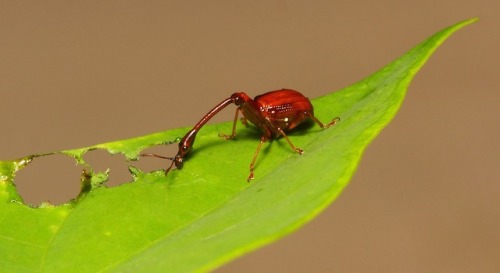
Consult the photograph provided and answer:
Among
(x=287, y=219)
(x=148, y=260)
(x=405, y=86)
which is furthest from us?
(x=405, y=86)

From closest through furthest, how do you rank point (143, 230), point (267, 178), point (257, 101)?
point (143, 230)
point (267, 178)
point (257, 101)

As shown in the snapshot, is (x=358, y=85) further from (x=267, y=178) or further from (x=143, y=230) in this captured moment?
(x=143, y=230)

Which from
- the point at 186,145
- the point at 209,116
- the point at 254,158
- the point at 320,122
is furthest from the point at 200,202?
the point at 209,116

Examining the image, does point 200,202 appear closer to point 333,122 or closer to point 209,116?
point 333,122

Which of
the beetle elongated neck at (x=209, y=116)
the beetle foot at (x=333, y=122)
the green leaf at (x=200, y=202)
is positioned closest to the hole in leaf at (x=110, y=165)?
the green leaf at (x=200, y=202)

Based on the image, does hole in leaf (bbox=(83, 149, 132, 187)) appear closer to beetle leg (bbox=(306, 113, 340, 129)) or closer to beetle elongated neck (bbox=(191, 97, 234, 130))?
beetle elongated neck (bbox=(191, 97, 234, 130))

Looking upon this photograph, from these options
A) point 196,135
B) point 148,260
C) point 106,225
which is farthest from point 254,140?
point 148,260
